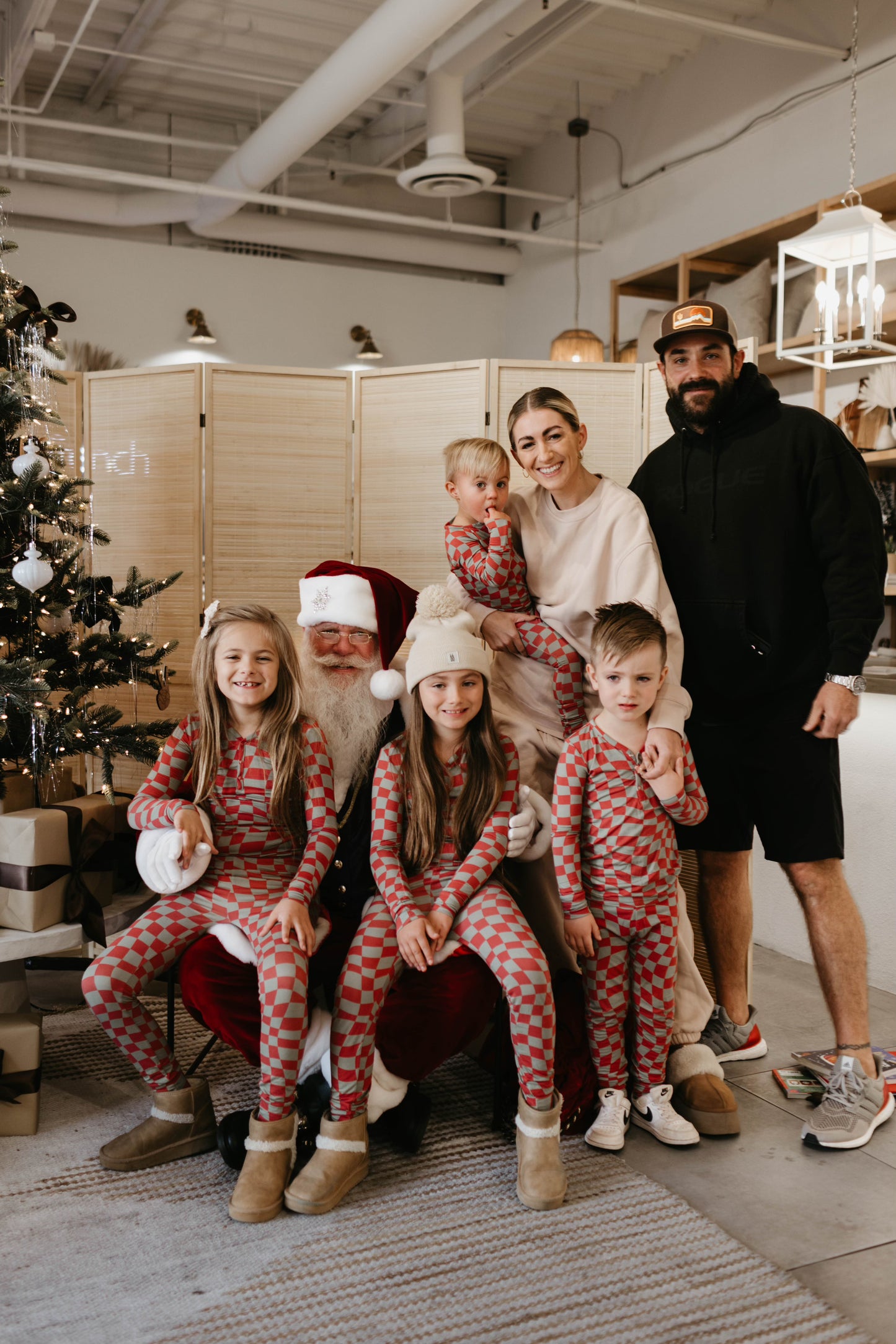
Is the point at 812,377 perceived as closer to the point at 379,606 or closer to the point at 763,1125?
the point at 379,606

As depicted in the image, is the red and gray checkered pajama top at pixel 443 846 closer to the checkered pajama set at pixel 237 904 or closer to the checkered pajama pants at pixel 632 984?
the checkered pajama set at pixel 237 904

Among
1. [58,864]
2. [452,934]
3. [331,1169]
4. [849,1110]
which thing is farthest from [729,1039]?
[58,864]

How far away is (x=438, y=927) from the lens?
2105 millimetres

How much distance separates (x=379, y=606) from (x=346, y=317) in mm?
5786

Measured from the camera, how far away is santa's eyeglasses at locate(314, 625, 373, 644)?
262 centimetres

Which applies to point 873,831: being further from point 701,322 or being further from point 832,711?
point 701,322

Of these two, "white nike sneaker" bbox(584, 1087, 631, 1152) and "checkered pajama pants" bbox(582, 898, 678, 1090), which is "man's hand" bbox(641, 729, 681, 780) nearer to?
"checkered pajama pants" bbox(582, 898, 678, 1090)

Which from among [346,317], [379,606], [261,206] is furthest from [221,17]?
[379,606]

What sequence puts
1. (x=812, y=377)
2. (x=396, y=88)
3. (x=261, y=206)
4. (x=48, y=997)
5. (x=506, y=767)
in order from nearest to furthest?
(x=506, y=767) < (x=48, y=997) < (x=812, y=377) < (x=396, y=88) < (x=261, y=206)

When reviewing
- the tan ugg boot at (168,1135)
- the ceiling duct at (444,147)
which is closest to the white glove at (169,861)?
the tan ugg boot at (168,1135)

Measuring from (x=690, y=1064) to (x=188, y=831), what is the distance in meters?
1.19

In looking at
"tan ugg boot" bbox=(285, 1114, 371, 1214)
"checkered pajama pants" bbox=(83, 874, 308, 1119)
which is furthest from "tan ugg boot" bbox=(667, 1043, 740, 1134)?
"checkered pajama pants" bbox=(83, 874, 308, 1119)

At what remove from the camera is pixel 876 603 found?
7.57 feet

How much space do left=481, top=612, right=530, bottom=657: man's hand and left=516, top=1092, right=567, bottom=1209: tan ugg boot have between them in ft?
3.18
